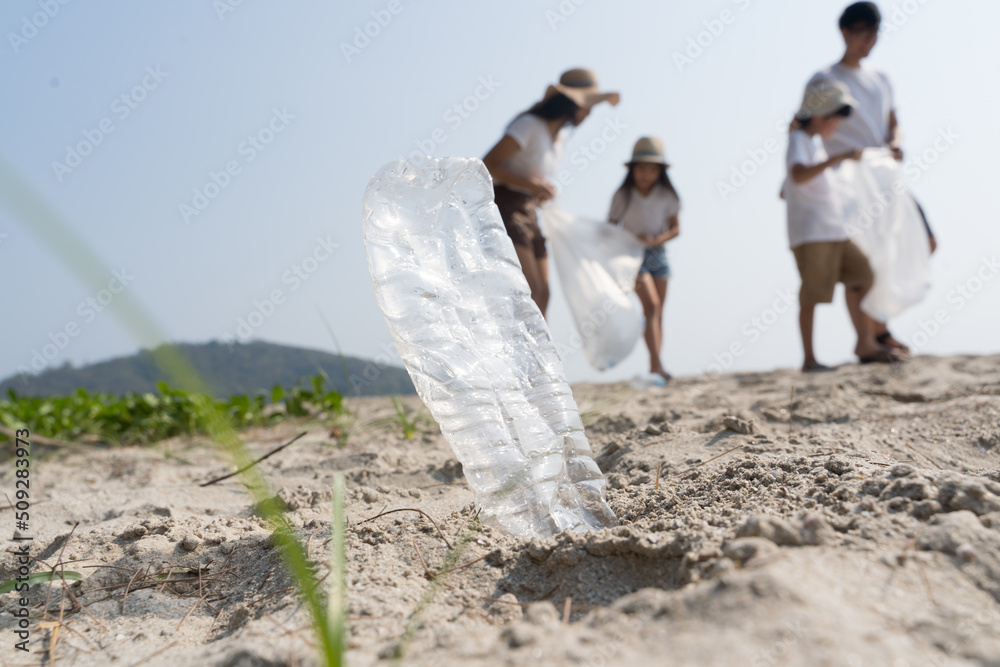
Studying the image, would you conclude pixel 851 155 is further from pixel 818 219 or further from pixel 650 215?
pixel 650 215

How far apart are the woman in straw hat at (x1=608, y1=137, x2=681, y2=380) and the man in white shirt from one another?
102 centimetres

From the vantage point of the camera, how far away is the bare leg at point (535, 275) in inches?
129

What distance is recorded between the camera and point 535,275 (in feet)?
11.0

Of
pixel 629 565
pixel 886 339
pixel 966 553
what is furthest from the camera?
→ pixel 886 339

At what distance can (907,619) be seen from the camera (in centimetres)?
71

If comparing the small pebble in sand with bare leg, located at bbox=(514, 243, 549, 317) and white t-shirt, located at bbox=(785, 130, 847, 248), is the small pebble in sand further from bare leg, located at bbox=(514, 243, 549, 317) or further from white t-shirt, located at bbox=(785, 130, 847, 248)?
white t-shirt, located at bbox=(785, 130, 847, 248)

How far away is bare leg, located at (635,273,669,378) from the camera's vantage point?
4258 mm

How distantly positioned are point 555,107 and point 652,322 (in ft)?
5.49

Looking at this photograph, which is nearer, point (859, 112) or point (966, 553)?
point (966, 553)

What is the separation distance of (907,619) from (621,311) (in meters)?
2.87

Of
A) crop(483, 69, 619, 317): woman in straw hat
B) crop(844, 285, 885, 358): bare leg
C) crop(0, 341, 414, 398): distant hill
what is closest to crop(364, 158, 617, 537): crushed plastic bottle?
crop(0, 341, 414, 398): distant hill

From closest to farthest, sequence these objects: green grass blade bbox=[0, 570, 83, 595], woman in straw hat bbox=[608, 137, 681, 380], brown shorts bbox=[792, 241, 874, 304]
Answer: green grass blade bbox=[0, 570, 83, 595]
brown shorts bbox=[792, 241, 874, 304]
woman in straw hat bbox=[608, 137, 681, 380]

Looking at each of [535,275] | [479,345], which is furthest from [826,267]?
[479,345]

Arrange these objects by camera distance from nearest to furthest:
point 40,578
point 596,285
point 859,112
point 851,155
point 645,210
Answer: point 40,578 → point 596,285 → point 851,155 → point 859,112 → point 645,210
